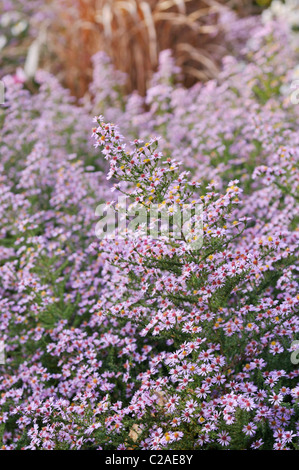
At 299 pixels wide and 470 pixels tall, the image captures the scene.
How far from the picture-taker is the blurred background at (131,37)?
7.26 metres

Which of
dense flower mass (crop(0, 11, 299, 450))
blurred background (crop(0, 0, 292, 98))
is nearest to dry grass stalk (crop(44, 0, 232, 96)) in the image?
blurred background (crop(0, 0, 292, 98))

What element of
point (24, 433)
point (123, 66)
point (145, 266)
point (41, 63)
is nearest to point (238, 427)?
point (145, 266)

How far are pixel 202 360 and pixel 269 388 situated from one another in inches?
13.6

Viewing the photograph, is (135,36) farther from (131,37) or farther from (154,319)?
(154,319)

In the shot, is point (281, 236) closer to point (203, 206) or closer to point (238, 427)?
point (203, 206)

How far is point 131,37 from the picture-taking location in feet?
24.1

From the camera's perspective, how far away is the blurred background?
286 inches

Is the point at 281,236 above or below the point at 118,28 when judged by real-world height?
below

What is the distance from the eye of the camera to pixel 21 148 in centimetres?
528

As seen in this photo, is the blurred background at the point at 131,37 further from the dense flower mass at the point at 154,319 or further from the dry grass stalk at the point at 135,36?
the dense flower mass at the point at 154,319

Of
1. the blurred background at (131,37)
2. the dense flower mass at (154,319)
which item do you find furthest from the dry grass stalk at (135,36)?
the dense flower mass at (154,319)

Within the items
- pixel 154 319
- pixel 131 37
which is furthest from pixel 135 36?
pixel 154 319

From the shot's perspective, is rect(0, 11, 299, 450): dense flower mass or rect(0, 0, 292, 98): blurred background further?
rect(0, 0, 292, 98): blurred background

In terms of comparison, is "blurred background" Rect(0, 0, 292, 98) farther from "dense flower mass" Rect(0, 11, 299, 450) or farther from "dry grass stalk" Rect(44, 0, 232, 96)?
"dense flower mass" Rect(0, 11, 299, 450)
